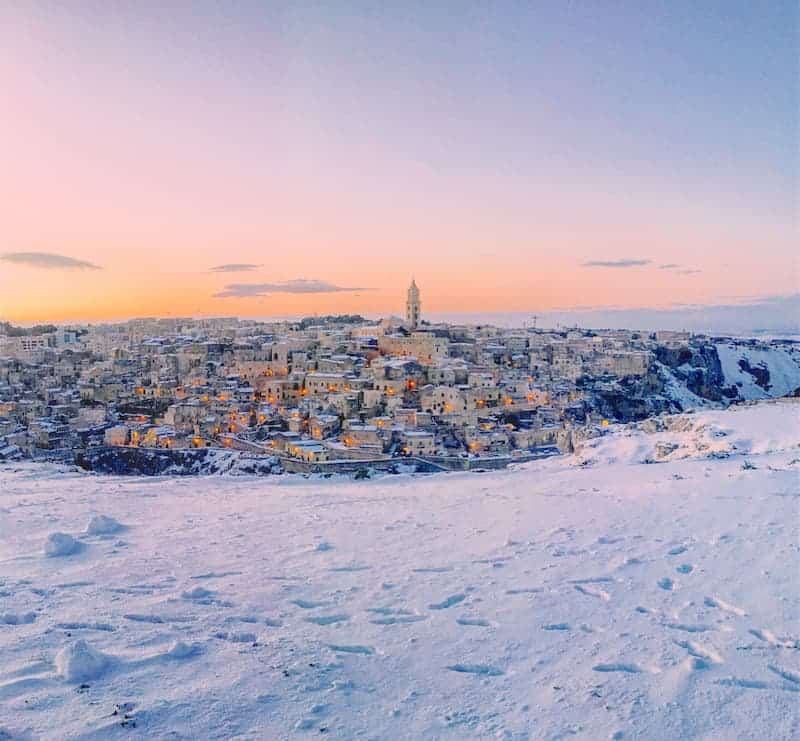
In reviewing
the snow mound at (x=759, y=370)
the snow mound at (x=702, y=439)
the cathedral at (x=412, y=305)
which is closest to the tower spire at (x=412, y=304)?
the cathedral at (x=412, y=305)

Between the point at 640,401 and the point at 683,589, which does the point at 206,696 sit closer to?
the point at 683,589

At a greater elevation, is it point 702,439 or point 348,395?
point 702,439


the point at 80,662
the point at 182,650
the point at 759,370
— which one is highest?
the point at 80,662

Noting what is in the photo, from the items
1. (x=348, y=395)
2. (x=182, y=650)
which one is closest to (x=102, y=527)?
(x=182, y=650)

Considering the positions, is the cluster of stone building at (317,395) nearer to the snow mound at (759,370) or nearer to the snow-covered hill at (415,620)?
the snow mound at (759,370)

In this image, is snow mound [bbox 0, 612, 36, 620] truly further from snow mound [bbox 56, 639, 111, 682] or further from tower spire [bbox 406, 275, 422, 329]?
tower spire [bbox 406, 275, 422, 329]

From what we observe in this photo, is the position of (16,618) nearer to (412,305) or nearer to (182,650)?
(182,650)

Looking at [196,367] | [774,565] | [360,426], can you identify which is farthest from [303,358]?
[774,565]
